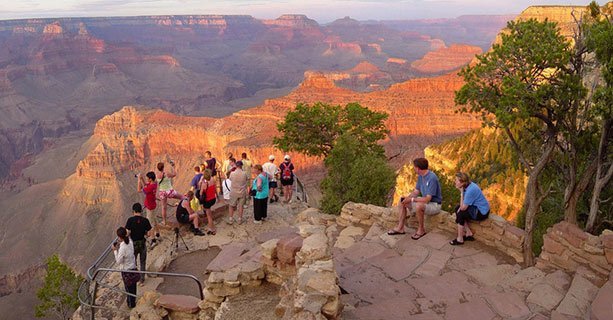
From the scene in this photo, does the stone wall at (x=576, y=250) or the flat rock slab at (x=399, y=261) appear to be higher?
the stone wall at (x=576, y=250)

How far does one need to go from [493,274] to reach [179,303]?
618 centimetres

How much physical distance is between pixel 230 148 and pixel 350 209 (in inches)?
2062

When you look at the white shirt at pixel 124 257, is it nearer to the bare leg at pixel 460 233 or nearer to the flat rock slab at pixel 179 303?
the flat rock slab at pixel 179 303

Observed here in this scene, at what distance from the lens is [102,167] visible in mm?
77375

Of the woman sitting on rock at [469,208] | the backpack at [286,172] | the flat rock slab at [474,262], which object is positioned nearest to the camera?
the flat rock slab at [474,262]

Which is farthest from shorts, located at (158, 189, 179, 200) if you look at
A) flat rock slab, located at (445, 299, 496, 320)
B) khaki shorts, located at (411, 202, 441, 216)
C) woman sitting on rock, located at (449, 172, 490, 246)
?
flat rock slab, located at (445, 299, 496, 320)

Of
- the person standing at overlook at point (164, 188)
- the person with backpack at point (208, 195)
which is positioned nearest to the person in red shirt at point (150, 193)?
the person standing at overlook at point (164, 188)

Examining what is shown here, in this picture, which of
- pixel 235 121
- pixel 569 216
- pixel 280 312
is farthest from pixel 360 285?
pixel 235 121

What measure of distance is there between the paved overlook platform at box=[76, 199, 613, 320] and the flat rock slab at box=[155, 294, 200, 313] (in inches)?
5.0

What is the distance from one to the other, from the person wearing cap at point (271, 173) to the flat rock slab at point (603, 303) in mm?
10221

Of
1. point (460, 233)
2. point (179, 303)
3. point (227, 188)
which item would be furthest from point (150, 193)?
point (460, 233)

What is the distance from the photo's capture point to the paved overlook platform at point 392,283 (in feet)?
24.0

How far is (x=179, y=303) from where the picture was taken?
9156mm

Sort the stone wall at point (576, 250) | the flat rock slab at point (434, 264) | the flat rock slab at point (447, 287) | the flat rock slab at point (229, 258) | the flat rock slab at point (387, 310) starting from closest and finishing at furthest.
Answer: the flat rock slab at point (387, 310) → the flat rock slab at point (447, 287) → the stone wall at point (576, 250) → the flat rock slab at point (434, 264) → the flat rock slab at point (229, 258)
